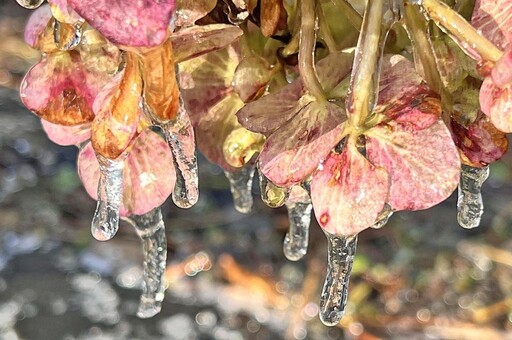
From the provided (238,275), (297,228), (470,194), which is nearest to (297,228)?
(297,228)

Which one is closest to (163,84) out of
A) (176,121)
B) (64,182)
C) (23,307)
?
(176,121)

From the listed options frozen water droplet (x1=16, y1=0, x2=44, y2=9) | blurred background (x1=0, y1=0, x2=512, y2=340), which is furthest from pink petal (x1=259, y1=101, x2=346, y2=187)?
blurred background (x1=0, y1=0, x2=512, y2=340)

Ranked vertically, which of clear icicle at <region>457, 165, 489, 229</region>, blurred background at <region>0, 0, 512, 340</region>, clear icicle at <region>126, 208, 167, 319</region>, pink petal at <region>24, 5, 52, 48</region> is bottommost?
blurred background at <region>0, 0, 512, 340</region>

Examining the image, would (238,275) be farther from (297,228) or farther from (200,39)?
(200,39)

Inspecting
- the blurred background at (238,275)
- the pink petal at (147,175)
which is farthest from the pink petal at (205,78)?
the blurred background at (238,275)

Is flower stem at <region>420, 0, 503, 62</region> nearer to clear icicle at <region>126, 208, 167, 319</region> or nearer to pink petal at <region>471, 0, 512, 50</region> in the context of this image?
pink petal at <region>471, 0, 512, 50</region>

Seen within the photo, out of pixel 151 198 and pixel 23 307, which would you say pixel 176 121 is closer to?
pixel 151 198

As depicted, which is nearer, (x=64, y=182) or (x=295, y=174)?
A: (x=295, y=174)
